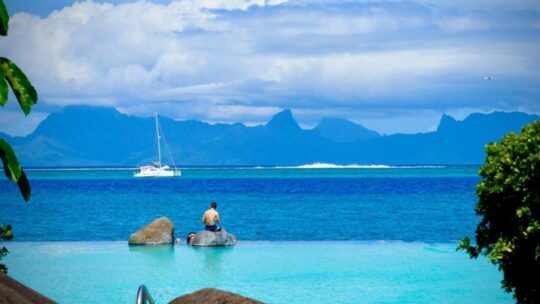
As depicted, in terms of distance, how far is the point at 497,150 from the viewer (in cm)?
996

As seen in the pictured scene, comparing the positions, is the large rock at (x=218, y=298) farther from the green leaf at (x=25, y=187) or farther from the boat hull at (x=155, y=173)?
the boat hull at (x=155, y=173)

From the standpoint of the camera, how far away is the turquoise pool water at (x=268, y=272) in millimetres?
16484

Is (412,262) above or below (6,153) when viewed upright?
above

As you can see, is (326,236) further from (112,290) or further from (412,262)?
(112,290)

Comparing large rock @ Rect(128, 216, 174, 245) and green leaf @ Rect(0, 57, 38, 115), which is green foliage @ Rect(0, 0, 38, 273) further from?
large rock @ Rect(128, 216, 174, 245)

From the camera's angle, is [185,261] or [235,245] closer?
[185,261]

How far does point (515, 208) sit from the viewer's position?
9648 mm

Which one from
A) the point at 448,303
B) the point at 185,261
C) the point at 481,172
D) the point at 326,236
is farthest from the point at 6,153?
the point at 326,236

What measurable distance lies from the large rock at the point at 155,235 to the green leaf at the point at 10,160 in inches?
851

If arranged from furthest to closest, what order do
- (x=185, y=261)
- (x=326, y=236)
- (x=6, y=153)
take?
(x=326, y=236) < (x=185, y=261) < (x=6, y=153)

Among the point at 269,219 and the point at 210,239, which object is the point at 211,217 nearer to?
the point at 210,239

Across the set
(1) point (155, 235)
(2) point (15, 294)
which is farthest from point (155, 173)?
(2) point (15, 294)

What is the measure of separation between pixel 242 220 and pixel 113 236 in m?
10.5

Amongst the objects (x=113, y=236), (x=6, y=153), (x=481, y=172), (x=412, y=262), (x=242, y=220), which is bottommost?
(x=6, y=153)
